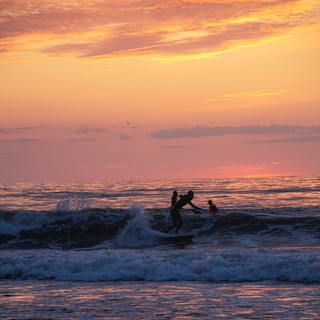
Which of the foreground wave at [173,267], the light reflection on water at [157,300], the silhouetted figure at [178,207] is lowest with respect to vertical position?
the light reflection on water at [157,300]

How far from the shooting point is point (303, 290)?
1380 centimetres

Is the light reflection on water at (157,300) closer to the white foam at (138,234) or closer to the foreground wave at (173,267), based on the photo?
the foreground wave at (173,267)

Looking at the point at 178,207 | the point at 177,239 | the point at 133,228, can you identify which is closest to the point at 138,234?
the point at 133,228

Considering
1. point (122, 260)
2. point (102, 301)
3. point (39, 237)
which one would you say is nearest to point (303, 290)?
point (102, 301)

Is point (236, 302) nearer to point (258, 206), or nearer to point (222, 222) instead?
point (222, 222)

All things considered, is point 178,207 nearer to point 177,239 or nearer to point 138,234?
point 177,239

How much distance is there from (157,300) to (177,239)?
11396mm

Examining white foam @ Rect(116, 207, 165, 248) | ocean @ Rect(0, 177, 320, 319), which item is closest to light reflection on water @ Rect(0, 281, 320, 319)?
ocean @ Rect(0, 177, 320, 319)

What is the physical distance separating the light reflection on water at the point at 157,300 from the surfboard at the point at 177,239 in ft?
28.2

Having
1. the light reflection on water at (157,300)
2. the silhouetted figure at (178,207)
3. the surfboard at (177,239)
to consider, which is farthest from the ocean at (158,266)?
the silhouetted figure at (178,207)

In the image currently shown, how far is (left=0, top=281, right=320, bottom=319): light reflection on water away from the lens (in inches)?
448

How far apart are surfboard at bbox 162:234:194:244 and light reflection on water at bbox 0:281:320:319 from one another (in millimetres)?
8609

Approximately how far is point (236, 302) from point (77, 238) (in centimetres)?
1584

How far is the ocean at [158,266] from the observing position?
39.3 ft
